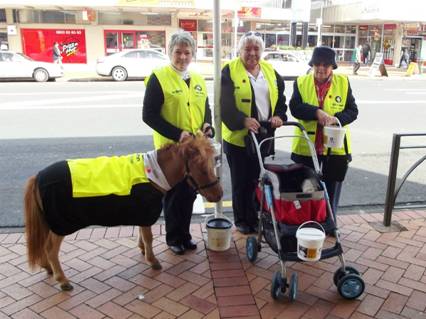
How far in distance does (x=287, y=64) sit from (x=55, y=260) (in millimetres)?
20293

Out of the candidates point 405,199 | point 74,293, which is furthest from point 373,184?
point 74,293

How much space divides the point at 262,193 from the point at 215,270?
835 millimetres

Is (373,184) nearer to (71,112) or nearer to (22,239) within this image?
(22,239)

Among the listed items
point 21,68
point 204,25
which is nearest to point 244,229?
point 21,68

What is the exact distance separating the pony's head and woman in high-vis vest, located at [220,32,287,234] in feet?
2.49

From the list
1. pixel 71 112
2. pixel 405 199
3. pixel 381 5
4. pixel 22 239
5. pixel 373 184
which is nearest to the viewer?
pixel 22 239

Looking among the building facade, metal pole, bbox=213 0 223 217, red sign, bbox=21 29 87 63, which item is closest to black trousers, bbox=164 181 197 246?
metal pole, bbox=213 0 223 217

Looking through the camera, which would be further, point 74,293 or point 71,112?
point 71,112

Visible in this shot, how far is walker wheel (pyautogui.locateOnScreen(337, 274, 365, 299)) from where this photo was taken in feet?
11.0

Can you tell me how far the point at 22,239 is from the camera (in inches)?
176

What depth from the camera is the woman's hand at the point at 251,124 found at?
13.2 ft

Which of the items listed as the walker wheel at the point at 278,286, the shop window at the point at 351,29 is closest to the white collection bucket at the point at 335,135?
the walker wheel at the point at 278,286

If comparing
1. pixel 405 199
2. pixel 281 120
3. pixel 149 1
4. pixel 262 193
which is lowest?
pixel 405 199

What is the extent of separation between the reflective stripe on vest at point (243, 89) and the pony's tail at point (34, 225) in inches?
75.3
